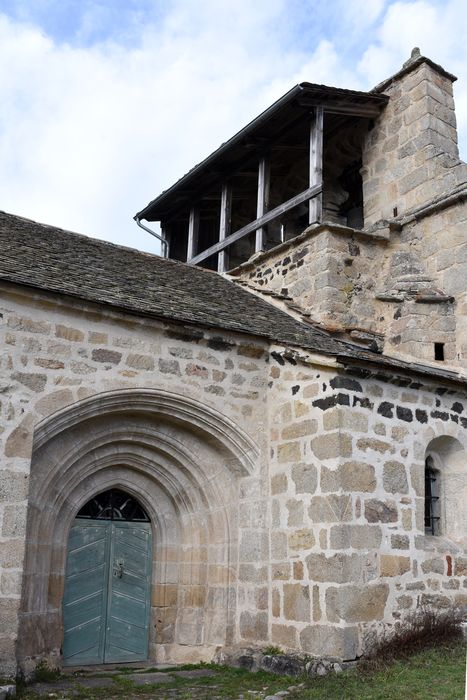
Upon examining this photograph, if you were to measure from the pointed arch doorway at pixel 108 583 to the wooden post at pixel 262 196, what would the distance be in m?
5.44

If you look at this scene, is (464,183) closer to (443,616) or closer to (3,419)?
(443,616)

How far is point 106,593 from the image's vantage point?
7.63 metres

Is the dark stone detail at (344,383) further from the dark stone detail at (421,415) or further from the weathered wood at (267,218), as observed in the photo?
the weathered wood at (267,218)

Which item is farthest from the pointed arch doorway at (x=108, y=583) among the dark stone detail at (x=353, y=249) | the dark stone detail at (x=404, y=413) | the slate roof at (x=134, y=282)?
the dark stone detail at (x=353, y=249)

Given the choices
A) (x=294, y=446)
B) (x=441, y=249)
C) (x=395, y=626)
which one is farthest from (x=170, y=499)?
(x=441, y=249)

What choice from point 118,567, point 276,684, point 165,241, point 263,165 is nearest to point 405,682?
point 276,684

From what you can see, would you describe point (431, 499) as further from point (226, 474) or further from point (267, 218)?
Answer: point (267, 218)

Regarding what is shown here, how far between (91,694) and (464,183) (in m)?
8.21

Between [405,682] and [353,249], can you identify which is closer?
[405,682]

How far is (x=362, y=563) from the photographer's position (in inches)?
273

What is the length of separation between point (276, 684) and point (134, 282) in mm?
4440

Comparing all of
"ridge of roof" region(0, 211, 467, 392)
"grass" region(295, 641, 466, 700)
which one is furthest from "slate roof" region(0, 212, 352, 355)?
"grass" region(295, 641, 466, 700)

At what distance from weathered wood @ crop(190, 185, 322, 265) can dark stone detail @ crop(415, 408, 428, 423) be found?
4.24 meters

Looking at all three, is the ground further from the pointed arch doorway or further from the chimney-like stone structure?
the chimney-like stone structure
